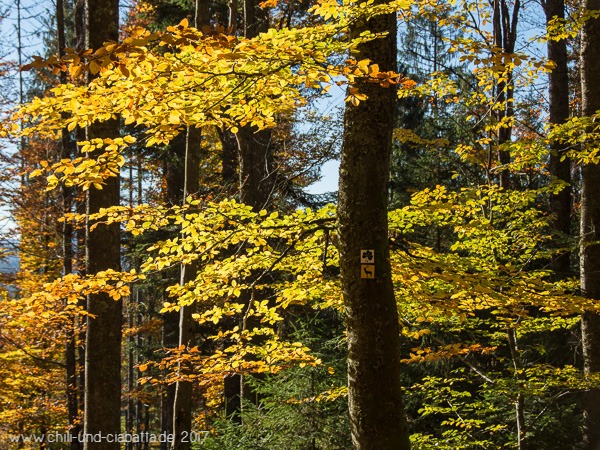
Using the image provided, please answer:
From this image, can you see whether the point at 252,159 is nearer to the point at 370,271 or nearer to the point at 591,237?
the point at 591,237

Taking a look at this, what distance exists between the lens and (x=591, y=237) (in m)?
6.77

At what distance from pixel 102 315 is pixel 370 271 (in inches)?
105

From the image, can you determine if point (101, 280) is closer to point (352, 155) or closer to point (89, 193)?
point (89, 193)

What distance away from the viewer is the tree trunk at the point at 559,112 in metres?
10.1

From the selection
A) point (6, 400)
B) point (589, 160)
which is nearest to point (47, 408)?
point (6, 400)

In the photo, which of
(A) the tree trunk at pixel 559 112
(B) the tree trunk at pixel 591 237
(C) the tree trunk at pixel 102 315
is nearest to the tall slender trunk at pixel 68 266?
(C) the tree trunk at pixel 102 315

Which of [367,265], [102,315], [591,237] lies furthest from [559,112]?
[102,315]

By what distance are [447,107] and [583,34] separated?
8.18m

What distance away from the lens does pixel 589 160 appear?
245 inches

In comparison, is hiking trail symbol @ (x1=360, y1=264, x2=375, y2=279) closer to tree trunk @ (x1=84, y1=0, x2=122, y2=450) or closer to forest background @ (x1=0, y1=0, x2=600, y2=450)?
forest background @ (x1=0, y1=0, x2=600, y2=450)

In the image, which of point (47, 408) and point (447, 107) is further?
point (447, 107)

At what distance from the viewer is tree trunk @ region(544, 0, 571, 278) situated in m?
10.1

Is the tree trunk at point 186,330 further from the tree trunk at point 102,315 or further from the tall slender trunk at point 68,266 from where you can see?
the tall slender trunk at point 68,266

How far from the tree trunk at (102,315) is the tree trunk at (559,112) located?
771 centimetres
